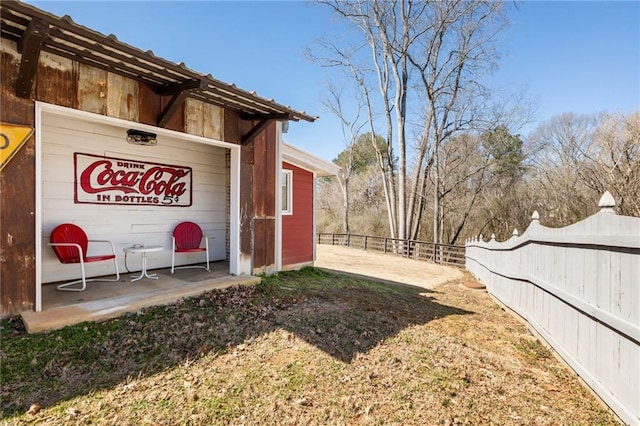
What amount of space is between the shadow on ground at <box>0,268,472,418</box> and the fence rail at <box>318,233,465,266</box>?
8496mm

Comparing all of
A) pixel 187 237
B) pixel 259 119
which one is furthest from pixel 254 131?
pixel 187 237

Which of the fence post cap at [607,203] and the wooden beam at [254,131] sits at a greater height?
the wooden beam at [254,131]

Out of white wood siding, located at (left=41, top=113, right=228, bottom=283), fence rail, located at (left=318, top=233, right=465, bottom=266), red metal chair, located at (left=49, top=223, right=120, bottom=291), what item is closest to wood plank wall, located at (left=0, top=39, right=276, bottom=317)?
red metal chair, located at (left=49, top=223, right=120, bottom=291)

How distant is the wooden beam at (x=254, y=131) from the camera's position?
493cm

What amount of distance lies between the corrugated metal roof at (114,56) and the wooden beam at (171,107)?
0.12 meters

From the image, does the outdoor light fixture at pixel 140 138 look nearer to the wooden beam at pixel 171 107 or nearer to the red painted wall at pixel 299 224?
the wooden beam at pixel 171 107

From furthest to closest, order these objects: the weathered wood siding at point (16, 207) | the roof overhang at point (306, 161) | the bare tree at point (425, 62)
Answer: the bare tree at point (425, 62), the roof overhang at point (306, 161), the weathered wood siding at point (16, 207)

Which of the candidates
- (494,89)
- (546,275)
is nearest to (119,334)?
(546,275)

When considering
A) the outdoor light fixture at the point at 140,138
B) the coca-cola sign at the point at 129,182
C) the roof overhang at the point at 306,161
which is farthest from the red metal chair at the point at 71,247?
the roof overhang at the point at 306,161

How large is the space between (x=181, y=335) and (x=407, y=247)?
42.0ft

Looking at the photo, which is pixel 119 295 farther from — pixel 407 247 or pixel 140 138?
pixel 407 247

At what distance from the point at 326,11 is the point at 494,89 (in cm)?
873

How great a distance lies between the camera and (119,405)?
2053 mm

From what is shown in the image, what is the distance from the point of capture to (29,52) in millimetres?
2713
